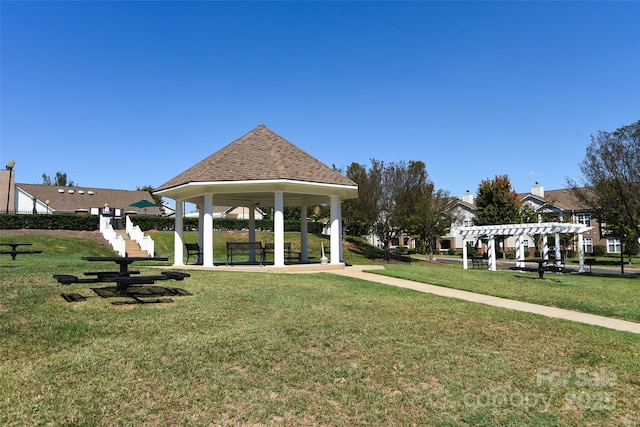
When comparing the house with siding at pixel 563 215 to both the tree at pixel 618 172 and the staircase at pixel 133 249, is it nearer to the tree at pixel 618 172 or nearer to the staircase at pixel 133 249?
the tree at pixel 618 172

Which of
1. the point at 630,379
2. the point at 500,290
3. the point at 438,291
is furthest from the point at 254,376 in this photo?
the point at 500,290

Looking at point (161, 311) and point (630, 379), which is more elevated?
point (161, 311)

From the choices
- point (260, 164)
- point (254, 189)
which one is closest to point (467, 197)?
point (260, 164)

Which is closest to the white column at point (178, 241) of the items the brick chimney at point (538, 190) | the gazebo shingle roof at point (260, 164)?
the gazebo shingle roof at point (260, 164)

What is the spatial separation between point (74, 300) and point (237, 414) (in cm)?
563

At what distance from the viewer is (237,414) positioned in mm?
4559

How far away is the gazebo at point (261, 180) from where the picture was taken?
17.5 meters

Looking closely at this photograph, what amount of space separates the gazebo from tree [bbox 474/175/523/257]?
98.6 feet

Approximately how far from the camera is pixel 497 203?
46.8 m

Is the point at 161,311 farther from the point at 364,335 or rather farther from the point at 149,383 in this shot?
the point at 364,335

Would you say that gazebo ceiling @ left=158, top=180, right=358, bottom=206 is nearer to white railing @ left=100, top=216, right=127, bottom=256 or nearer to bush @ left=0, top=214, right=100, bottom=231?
white railing @ left=100, top=216, right=127, bottom=256

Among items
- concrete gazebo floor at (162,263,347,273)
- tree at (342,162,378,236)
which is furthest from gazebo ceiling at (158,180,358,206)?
tree at (342,162,378,236)

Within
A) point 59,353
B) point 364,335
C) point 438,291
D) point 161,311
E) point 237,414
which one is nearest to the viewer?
point 237,414

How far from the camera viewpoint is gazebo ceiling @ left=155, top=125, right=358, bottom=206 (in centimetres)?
1739
